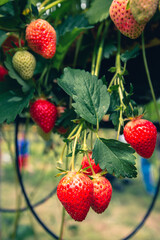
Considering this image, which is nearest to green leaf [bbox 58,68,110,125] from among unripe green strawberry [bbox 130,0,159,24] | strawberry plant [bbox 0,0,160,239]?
strawberry plant [bbox 0,0,160,239]

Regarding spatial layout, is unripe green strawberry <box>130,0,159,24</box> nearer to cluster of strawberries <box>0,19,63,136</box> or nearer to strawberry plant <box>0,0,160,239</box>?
strawberry plant <box>0,0,160,239</box>

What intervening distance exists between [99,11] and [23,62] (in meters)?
0.18

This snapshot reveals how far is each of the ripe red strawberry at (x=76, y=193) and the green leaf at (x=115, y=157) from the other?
1.3 inches

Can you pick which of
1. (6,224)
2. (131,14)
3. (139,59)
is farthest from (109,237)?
(131,14)

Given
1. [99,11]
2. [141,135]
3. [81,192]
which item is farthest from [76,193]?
[99,11]

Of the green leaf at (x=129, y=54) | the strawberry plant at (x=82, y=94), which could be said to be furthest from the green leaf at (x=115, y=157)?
the green leaf at (x=129, y=54)

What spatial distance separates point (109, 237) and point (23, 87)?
2.52 metres

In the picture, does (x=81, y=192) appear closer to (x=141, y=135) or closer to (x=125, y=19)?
(x=141, y=135)

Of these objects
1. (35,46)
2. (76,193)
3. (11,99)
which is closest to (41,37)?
(35,46)

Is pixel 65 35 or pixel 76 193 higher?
pixel 65 35

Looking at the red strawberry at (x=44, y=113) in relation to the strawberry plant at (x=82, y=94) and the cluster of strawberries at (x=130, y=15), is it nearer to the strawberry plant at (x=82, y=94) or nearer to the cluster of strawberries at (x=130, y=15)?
the strawberry plant at (x=82, y=94)

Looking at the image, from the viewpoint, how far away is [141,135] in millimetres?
354

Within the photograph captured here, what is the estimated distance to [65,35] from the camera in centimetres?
45

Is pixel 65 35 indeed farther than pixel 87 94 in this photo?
Yes
